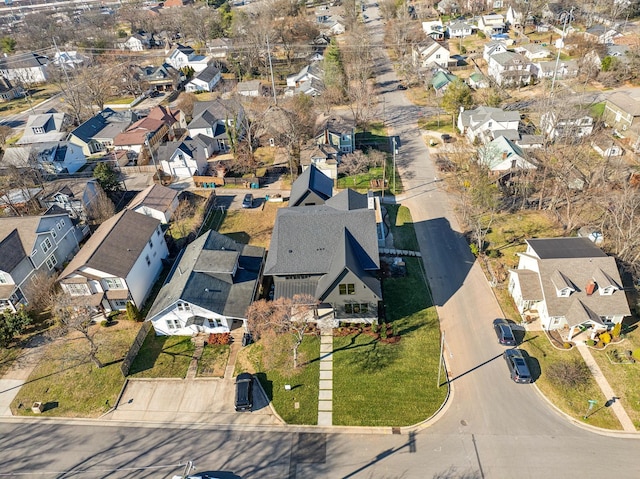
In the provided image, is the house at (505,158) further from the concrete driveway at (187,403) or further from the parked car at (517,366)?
the concrete driveway at (187,403)

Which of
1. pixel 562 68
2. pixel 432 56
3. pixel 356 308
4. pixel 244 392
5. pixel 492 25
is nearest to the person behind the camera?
pixel 244 392

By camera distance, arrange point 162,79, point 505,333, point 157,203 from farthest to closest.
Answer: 1. point 162,79
2. point 157,203
3. point 505,333

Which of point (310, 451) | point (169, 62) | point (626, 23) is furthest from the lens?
point (169, 62)

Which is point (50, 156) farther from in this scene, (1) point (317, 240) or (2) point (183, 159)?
(1) point (317, 240)

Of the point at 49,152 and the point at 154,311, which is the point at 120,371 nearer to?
the point at 154,311

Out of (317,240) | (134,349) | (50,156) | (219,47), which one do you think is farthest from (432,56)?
(134,349)

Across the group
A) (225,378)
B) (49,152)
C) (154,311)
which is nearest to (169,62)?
(49,152)

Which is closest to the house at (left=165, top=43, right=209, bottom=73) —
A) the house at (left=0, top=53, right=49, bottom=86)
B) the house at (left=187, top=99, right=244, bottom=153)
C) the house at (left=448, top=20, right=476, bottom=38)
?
the house at (left=0, top=53, right=49, bottom=86)
